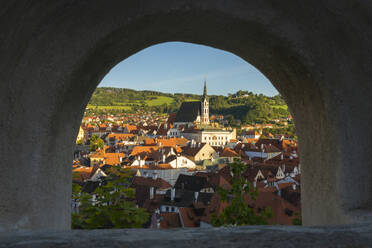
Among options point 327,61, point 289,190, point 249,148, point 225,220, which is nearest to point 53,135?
point 327,61

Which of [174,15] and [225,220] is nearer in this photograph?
[174,15]

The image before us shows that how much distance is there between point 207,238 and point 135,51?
5.19 ft

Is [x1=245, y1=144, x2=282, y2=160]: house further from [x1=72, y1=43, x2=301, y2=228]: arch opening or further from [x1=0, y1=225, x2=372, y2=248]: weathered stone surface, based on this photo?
[x1=0, y1=225, x2=372, y2=248]: weathered stone surface

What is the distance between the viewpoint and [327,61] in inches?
96.7

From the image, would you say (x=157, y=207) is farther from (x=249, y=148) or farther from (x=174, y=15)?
(x=249, y=148)

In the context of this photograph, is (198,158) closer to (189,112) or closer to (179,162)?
(179,162)

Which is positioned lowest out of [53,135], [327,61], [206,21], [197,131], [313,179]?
[313,179]

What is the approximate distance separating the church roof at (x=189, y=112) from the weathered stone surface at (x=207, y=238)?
113012mm

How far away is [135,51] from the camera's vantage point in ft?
9.15

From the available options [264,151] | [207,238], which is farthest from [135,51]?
[264,151]

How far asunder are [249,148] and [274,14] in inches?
2814

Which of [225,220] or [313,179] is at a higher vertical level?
[313,179]

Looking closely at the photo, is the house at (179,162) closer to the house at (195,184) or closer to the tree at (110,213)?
the house at (195,184)

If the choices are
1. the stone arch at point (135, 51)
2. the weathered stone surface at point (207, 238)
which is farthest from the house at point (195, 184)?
the weathered stone surface at point (207, 238)
